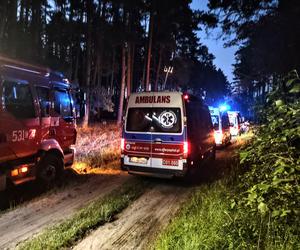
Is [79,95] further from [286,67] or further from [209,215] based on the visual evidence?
[286,67]

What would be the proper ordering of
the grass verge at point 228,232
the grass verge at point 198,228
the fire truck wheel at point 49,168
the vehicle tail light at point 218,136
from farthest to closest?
the vehicle tail light at point 218,136 < the fire truck wheel at point 49,168 < the grass verge at point 198,228 < the grass verge at point 228,232

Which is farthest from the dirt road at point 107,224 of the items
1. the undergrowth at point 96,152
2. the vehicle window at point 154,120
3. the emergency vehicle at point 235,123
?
the emergency vehicle at point 235,123

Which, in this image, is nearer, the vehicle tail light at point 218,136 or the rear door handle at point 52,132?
the rear door handle at point 52,132

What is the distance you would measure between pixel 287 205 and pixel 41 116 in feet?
21.6

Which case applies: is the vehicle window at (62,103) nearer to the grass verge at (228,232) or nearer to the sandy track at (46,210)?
the sandy track at (46,210)

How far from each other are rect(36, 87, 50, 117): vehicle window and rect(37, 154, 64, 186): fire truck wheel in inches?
47.5

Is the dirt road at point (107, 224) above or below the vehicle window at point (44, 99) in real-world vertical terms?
below

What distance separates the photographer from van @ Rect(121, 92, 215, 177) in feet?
29.2

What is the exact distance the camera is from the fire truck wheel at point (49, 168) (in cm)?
850

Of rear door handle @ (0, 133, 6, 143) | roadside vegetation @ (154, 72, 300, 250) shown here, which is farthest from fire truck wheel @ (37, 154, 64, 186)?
roadside vegetation @ (154, 72, 300, 250)

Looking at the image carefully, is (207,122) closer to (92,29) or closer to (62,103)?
(62,103)

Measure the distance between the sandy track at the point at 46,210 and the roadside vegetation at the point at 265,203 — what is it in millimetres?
2387

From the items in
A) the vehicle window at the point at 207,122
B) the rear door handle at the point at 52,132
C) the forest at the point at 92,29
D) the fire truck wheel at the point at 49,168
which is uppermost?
the forest at the point at 92,29

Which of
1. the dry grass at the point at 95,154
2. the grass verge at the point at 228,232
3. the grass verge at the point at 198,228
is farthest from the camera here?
the dry grass at the point at 95,154
